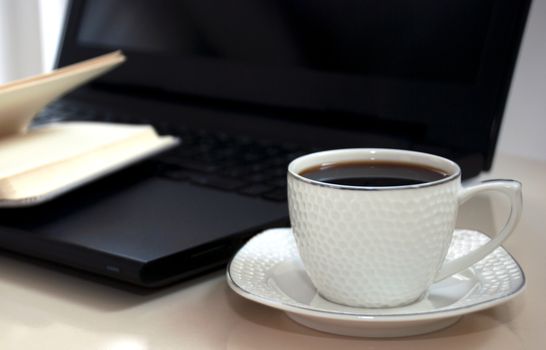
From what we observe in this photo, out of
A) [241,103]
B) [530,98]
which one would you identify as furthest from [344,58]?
[530,98]

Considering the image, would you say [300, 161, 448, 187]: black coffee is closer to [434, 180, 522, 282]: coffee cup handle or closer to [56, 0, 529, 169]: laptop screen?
[434, 180, 522, 282]: coffee cup handle

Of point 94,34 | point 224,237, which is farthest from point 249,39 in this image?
point 224,237

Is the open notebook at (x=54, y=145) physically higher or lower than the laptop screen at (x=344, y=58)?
lower

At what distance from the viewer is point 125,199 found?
540mm

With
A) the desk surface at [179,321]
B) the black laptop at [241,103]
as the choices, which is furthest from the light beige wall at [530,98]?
the desk surface at [179,321]

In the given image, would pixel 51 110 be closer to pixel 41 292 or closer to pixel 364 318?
pixel 41 292

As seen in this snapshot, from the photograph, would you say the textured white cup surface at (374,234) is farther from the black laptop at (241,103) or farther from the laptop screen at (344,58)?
the laptop screen at (344,58)

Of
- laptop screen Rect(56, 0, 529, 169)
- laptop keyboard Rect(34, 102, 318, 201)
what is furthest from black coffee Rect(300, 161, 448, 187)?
laptop screen Rect(56, 0, 529, 169)

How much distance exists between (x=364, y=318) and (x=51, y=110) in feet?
1.88

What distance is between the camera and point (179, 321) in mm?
417

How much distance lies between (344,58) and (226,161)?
0.49ft

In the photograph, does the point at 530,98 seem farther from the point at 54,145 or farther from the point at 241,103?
the point at 54,145

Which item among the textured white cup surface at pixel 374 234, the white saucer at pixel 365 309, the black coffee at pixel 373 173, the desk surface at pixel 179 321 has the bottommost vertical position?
the desk surface at pixel 179 321

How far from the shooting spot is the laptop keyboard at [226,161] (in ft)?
1.85
